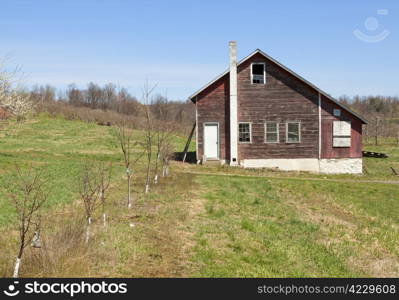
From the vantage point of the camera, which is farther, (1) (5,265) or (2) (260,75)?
(2) (260,75)

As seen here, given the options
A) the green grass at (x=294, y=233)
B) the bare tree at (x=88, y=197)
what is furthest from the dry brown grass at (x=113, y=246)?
the green grass at (x=294, y=233)

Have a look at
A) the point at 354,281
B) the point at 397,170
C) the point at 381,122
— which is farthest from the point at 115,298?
the point at 381,122

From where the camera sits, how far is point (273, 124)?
2772 centimetres

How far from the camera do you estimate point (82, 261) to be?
23.2ft

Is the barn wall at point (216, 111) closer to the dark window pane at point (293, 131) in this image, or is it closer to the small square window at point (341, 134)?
the dark window pane at point (293, 131)

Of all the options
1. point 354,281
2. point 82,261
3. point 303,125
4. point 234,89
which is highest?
point 234,89

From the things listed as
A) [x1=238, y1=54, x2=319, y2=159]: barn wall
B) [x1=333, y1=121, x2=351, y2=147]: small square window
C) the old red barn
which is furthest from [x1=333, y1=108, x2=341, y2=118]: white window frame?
[x1=238, y1=54, x2=319, y2=159]: barn wall

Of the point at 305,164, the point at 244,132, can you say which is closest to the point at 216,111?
the point at 244,132

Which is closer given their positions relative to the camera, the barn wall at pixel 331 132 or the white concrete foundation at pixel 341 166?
the barn wall at pixel 331 132

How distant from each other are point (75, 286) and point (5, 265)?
1.51m

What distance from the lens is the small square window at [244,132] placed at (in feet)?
90.8

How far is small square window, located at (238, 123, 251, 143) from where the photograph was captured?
90.8ft

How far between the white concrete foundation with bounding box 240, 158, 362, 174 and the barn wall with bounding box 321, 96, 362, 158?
1.31 feet

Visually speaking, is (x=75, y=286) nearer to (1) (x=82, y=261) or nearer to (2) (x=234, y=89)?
(1) (x=82, y=261)
